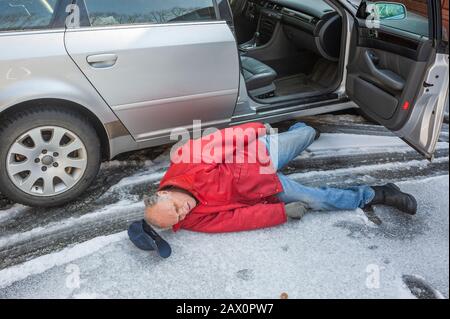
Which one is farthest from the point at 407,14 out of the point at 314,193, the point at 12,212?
the point at 12,212

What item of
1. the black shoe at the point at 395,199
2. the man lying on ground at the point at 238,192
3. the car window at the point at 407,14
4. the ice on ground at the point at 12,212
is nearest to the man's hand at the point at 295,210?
the man lying on ground at the point at 238,192

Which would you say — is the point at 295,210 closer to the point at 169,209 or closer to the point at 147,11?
the point at 169,209

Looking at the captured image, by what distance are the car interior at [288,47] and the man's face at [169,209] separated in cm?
132

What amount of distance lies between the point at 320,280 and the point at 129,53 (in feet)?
5.53

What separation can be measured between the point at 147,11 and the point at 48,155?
1.05m

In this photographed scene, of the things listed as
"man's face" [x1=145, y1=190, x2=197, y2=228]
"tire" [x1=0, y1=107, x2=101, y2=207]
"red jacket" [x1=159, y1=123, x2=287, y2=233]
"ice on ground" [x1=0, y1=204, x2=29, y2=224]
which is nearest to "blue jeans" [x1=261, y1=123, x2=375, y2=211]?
"red jacket" [x1=159, y1=123, x2=287, y2=233]

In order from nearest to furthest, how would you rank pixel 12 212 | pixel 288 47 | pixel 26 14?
pixel 26 14 < pixel 12 212 < pixel 288 47

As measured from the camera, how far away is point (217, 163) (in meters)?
2.43

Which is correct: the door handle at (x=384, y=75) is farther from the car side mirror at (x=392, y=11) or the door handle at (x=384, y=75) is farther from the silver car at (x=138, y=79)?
the car side mirror at (x=392, y=11)

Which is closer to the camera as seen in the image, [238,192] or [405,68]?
[238,192]

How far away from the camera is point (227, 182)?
242 cm
